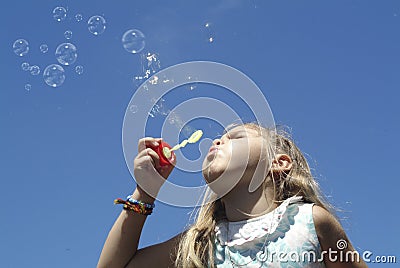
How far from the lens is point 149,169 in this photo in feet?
11.5

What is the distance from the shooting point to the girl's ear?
3.86 m

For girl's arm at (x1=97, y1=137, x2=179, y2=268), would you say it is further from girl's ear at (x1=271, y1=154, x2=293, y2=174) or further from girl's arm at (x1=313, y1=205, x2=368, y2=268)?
girl's arm at (x1=313, y1=205, x2=368, y2=268)

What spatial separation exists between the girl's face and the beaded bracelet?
430mm

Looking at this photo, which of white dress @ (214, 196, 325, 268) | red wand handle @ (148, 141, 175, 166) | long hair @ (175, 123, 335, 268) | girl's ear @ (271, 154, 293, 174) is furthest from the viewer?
girl's ear @ (271, 154, 293, 174)

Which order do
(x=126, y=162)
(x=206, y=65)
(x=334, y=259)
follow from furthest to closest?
(x=206, y=65)
(x=126, y=162)
(x=334, y=259)

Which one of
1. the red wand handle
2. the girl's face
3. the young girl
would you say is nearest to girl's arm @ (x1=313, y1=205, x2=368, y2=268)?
the young girl

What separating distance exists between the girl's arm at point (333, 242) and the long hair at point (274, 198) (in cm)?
26

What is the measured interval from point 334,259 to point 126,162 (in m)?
1.48

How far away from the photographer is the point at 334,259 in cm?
317

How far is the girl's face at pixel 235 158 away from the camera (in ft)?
11.7

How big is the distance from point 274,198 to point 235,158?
0.38 meters

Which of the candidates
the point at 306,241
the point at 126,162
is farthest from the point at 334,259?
the point at 126,162

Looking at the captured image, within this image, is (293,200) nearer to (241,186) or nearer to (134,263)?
(241,186)

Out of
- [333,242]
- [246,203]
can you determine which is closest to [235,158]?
[246,203]
